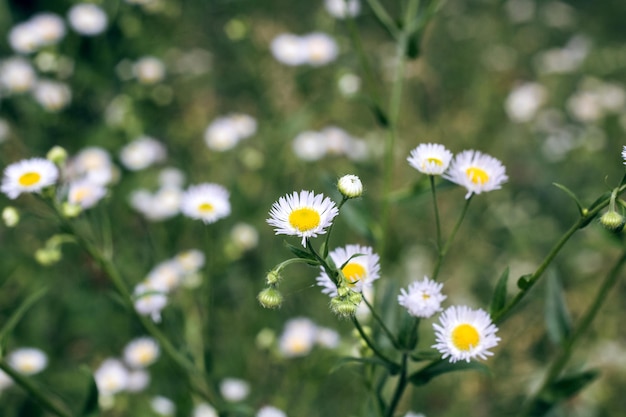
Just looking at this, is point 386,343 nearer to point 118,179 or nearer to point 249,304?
point 249,304

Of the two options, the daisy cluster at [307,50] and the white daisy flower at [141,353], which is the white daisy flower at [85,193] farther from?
the daisy cluster at [307,50]

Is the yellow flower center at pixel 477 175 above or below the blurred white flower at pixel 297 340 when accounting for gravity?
below

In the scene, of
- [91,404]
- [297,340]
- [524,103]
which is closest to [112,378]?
[297,340]

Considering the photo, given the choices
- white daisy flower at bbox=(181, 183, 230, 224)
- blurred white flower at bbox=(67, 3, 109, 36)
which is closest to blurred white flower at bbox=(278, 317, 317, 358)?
white daisy flower at bbox=(181, 183, 230, 224)

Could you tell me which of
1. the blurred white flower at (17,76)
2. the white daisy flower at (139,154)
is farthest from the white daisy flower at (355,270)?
the blurred white flower at (17,76)

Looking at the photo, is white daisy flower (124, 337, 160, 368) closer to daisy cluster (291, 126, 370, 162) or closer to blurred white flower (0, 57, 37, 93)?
daisy cluster (291, 126, 370, 162)

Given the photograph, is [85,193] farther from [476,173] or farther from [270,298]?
[476,173]
